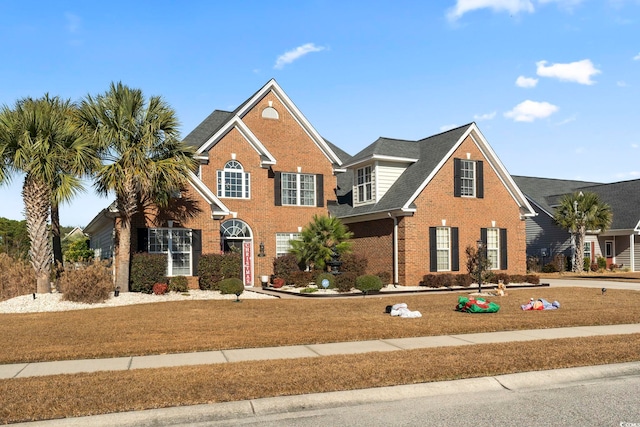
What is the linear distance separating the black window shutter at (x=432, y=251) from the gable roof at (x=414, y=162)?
1.67m

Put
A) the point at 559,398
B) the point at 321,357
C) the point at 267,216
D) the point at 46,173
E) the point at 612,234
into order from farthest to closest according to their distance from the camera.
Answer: the point at 612,234
the point at 267,216
the point at 46,173
the point at 321,357
the point at 559,398

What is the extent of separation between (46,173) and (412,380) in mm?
15916

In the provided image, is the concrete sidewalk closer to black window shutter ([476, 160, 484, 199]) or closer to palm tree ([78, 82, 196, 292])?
palm tree ([78, 82, 196, 292])

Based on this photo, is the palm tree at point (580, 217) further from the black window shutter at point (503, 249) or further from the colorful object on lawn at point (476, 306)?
the colorful object on lawn at point (476, 306)

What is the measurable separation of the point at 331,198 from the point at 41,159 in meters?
14.3

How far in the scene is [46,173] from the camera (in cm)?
1909

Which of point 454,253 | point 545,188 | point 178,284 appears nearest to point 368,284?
point 454,253

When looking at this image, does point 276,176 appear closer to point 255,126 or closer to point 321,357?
point 255,126

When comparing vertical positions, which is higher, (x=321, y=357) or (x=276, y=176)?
(x=276, y=176)

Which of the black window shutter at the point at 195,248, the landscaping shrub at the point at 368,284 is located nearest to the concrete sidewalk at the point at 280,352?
the landscaping shrub at the point at 368,284

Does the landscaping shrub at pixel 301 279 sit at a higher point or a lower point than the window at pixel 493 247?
lower

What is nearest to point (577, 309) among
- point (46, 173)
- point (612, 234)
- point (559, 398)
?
point (559, 398)

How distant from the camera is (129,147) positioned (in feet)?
66.4

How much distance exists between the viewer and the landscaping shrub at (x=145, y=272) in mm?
21016
